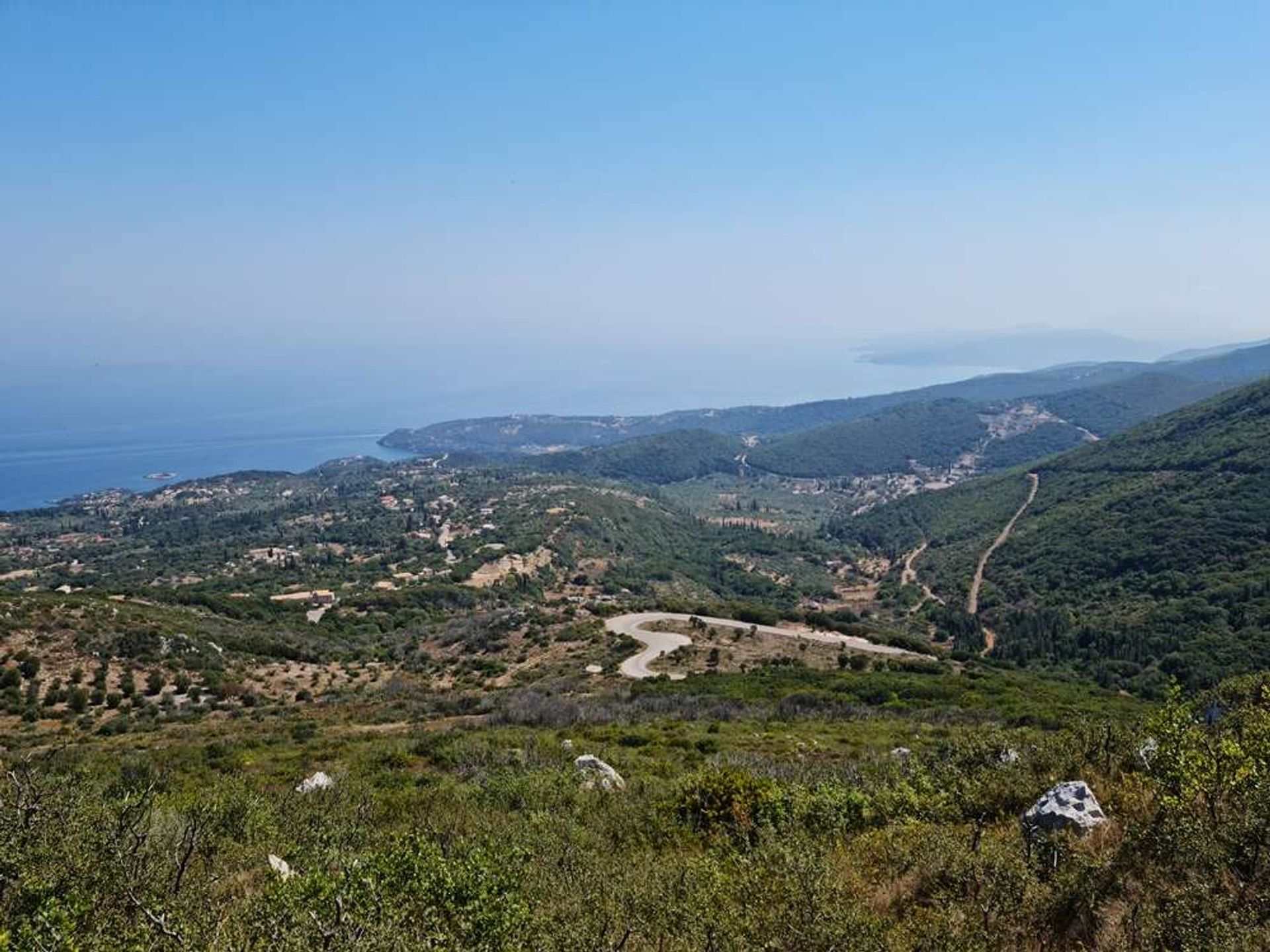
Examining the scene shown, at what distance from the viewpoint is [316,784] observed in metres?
15.6

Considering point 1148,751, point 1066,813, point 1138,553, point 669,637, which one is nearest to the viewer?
point 1066,813

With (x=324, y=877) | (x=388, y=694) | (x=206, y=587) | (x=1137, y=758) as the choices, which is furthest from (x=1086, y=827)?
(x=206, y=587)

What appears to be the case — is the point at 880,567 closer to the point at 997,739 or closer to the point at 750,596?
the point at 750,596

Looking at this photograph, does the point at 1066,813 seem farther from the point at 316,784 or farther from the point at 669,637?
the point at 669,637

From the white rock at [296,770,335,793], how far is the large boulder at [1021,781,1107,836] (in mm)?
14253

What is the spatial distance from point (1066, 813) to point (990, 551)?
100364mm

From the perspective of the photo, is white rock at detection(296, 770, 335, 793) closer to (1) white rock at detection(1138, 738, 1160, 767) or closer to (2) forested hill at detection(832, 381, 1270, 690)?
(1) white rock at detection(1138, 738, 1160, 767)

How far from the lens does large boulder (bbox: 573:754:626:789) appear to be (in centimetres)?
1633

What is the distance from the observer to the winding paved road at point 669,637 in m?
44.4

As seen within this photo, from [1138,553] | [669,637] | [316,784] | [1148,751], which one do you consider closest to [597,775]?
[316,784]

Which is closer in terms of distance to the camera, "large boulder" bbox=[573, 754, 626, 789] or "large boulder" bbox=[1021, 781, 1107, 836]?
"large boulder" bbox=[1021, 781, 1107, 836]

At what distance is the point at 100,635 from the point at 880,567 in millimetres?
106662

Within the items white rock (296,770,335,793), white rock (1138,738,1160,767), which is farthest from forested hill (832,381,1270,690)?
white rock (296,770,335,793)

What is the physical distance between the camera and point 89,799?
431 inches
